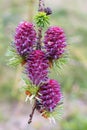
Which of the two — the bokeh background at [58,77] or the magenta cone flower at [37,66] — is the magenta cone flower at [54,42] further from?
the bokeh background at [58,77]

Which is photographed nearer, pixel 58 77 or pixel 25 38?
pixel 25 38

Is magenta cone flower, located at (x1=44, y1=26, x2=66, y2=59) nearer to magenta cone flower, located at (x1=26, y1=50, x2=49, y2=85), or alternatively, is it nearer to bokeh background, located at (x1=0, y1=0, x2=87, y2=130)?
magenta cone flower, located at (x1=26, y1=50, x2=49, y2=85)

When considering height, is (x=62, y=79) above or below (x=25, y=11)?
below

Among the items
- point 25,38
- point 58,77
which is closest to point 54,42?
point 25,38

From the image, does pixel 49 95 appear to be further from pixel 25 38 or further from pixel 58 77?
pixel 58 77

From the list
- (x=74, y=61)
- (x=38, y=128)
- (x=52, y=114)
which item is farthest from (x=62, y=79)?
(x=52, y=114)

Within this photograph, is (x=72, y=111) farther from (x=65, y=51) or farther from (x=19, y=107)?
(x=65, y=51)

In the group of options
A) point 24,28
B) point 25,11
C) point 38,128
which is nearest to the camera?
point 24,28

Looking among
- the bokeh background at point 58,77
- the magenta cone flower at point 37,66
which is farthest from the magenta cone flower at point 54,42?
the bokeh background at point 58,77
